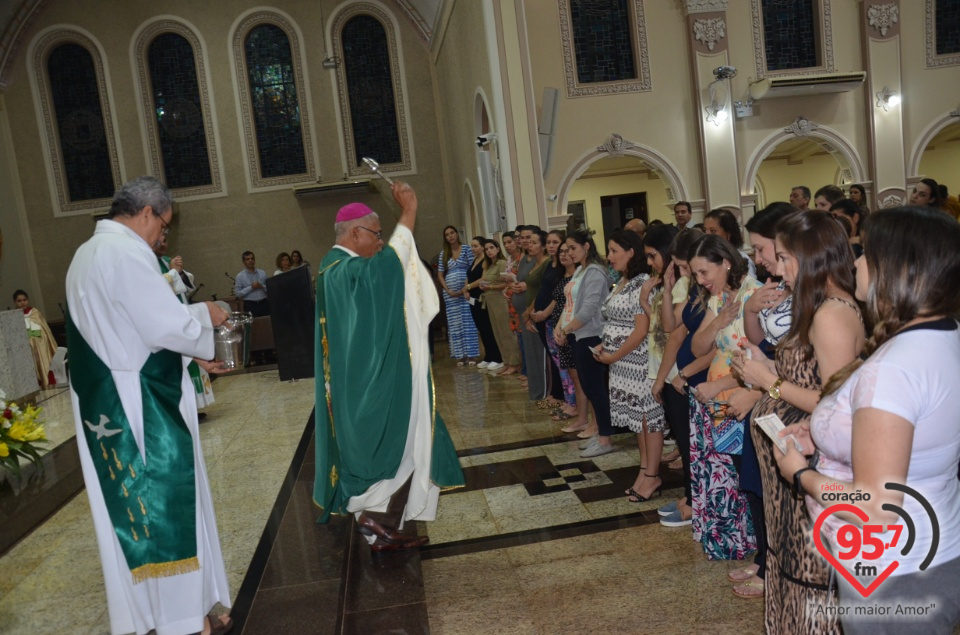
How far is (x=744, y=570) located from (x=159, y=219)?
251 centimetres

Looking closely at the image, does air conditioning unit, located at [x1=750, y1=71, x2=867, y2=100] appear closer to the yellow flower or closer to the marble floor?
the marble floor

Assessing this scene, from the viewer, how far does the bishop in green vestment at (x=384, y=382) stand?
331 centimetres

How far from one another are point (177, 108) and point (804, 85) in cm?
1099

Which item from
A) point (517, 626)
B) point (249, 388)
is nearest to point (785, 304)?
point (517, 626)

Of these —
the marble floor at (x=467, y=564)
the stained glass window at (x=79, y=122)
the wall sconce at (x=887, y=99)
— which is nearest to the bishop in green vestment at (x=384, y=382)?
the marble floor at (x=467, y=564)

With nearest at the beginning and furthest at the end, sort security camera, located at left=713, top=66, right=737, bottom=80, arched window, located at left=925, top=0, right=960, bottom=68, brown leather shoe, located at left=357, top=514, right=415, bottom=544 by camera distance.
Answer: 1. brown leather shoe, located at left=357, top=514, right=415, bottom=544
2. security camera, located at left=713, top=66, right=737, bottom=80
3. arched window, located at left=925, top=0, right=960, bottom=68

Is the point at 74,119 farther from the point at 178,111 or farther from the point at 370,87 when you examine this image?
the point at 370,87

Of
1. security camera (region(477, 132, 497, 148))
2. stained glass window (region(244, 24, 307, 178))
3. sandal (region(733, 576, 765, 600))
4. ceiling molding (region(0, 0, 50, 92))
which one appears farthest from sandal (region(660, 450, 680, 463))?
ceiling molding (region(0, 0, 50, 92))

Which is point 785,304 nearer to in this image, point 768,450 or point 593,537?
point 768,450

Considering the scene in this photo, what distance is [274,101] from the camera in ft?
48.4

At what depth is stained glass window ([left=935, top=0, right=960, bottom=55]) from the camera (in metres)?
11.7

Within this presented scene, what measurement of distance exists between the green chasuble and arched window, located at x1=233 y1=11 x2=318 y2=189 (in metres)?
12.0

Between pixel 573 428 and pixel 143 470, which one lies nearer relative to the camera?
pixel 143 470

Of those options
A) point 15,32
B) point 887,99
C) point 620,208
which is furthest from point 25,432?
point 620,208
